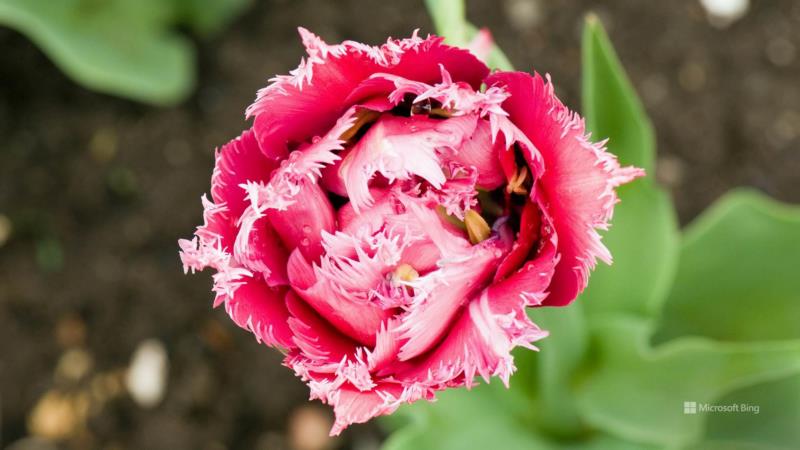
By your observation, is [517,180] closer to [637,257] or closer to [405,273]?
[405,273]

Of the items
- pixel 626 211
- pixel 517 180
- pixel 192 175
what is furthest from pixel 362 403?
pixel 192 175

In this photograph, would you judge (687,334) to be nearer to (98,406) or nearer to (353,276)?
(353,276)

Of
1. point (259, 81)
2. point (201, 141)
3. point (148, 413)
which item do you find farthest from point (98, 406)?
point (259, 81)

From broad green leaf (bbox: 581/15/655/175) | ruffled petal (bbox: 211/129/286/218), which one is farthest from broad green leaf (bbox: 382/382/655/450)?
ruffled petal (bbox: 211/129/286/218)

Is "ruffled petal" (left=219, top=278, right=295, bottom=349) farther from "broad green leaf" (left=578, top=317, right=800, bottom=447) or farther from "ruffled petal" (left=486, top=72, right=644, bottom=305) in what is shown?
"broad green leaf" (left=578, top=317, right=800, bottom=447)

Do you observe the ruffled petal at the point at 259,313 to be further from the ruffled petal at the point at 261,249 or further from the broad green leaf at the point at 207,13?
the broad green leaf at the point at 207,13

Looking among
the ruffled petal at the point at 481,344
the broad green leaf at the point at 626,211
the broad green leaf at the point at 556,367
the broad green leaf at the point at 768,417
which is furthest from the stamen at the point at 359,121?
the broad green leaf at the point at 768,417
